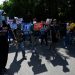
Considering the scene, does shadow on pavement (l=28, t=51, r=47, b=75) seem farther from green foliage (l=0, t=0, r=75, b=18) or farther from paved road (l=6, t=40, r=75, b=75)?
green foliage (l=0, t=0, r=75, b=18)

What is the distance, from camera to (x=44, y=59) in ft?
46.3

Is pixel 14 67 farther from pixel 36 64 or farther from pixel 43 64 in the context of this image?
pixel 43 64

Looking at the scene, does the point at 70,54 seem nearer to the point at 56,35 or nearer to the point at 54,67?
the point at 56,35

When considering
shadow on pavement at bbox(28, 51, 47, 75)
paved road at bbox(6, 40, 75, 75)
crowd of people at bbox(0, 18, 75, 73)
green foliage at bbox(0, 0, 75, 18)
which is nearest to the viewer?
crowd of people at bbox(0, 18, 75, 73)

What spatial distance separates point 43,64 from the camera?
1291 cm

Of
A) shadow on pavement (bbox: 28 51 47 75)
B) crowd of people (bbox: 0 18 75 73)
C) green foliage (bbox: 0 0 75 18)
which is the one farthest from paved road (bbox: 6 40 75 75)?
green foliage (bbox: 0 0 75 18)

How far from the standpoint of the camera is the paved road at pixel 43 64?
11219 millimetres

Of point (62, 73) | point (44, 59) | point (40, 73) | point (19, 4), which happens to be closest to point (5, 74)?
point (40, 73)

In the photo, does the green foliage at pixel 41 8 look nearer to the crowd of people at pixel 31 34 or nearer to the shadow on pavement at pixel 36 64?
the crowd of people at pixel 31 34

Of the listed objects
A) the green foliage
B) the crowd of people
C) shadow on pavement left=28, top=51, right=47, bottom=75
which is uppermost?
the crowd of people


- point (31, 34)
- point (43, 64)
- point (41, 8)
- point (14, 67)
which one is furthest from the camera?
point (41, 8)

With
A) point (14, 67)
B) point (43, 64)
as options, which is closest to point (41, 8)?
point (43, 64)

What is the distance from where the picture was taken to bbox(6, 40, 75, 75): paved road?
11.2 metres

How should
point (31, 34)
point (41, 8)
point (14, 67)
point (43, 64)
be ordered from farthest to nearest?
1. point (41, 8)
2. point (31, 34)
3. point (43, 64)
4. point (14, 67)
